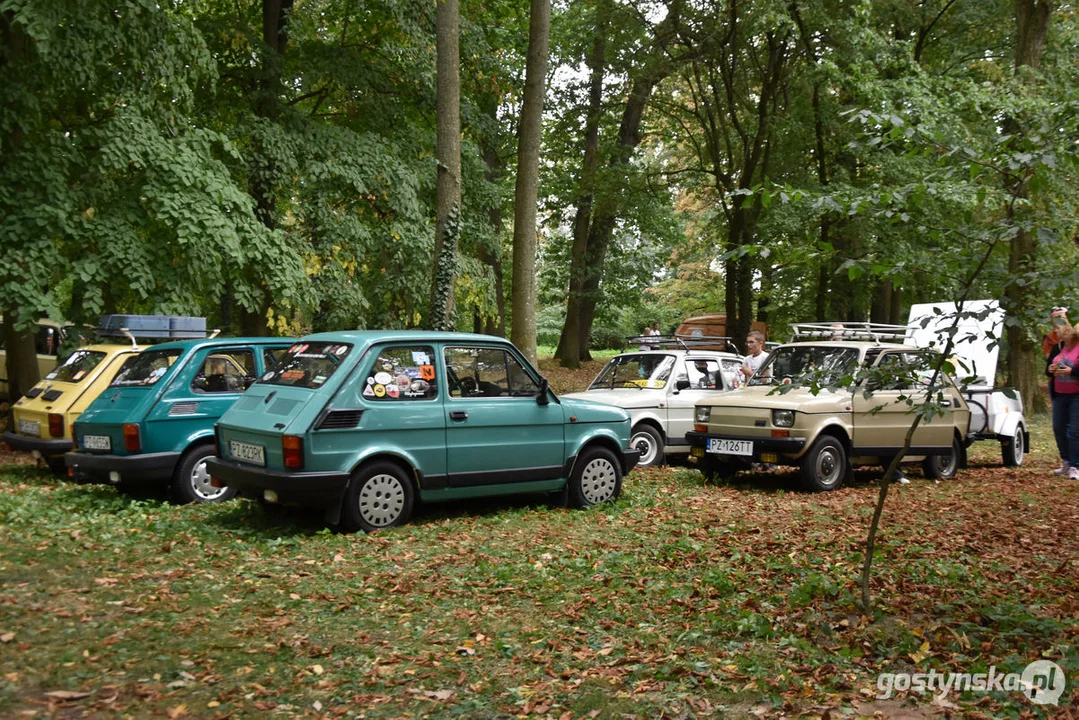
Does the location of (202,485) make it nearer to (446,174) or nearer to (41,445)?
(41,445)

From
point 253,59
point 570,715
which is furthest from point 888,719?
point 253,59

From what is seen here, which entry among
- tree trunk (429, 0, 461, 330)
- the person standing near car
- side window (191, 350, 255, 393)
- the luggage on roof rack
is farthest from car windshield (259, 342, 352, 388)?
the person standing near car

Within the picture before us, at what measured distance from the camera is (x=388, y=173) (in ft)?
54.5

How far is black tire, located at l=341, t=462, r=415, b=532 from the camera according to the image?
7.81m

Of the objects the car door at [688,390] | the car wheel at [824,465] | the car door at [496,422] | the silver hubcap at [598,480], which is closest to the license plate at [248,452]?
the car door at [496,422]

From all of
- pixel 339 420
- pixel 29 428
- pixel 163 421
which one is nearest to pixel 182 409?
pixel 163 421

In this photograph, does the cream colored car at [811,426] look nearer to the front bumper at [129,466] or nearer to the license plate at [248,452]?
the license plate at [248,452]

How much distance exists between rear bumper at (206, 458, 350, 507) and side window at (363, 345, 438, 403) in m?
0.88

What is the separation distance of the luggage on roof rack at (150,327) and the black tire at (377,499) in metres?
4.76

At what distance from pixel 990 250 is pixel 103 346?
10225mm

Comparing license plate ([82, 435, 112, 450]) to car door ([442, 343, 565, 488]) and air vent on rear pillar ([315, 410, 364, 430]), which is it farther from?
car door ([442, 343, 565, 488])

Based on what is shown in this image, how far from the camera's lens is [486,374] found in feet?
29.3

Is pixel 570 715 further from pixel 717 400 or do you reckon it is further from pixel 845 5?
pixel 845 5

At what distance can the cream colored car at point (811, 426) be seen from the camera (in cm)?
1056
